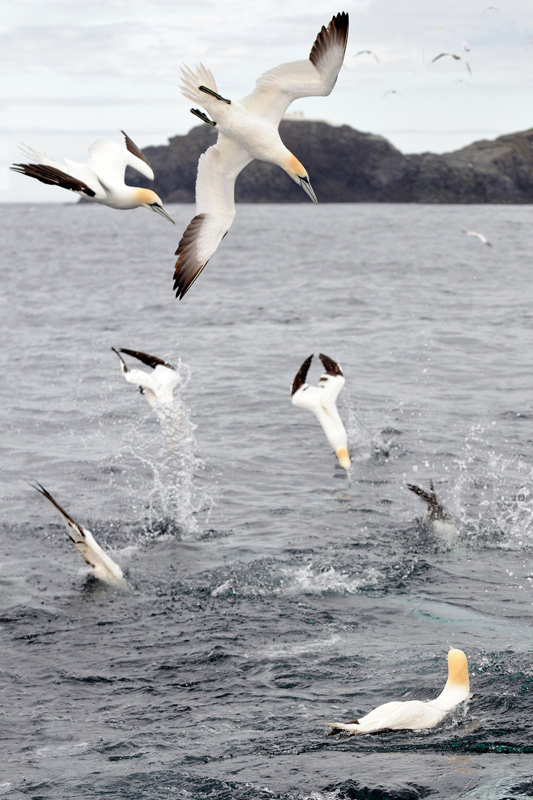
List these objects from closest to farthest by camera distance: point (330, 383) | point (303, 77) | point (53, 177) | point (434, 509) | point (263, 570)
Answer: point (53, 177), point (303, 77), point (263, 570), point (434, 509), point (330, 383)

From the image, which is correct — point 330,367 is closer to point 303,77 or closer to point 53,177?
point 303,77

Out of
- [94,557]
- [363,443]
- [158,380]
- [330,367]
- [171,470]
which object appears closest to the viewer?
[94,557]

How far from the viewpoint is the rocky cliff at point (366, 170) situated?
162 m

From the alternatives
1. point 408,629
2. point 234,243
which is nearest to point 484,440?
point 408,629

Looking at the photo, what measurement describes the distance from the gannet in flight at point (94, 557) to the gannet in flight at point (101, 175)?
157 inches

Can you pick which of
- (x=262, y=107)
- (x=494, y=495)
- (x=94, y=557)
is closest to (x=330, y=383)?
(x=494, y=495)

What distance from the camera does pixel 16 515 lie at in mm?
13484

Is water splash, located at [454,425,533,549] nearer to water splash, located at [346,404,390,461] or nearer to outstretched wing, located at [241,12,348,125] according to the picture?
water splash, located at [346,404,390,461]

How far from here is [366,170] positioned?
573 ft

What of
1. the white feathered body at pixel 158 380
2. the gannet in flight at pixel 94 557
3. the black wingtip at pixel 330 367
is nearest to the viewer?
the gannet in flight at pixel 94 557

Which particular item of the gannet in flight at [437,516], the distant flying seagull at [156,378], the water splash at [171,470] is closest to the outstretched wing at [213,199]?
the gannet in flight at [437,516]

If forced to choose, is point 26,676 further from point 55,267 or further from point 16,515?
point 55,267

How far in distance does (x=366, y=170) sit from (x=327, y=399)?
166223 millimetres

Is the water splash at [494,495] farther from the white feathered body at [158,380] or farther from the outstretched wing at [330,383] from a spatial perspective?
the white feathered body at [158,380]
